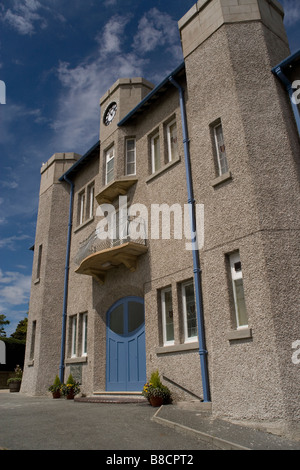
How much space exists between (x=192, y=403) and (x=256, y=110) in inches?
266

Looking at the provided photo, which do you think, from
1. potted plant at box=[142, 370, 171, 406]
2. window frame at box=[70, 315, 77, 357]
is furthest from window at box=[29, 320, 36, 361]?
potted plant at box=[142, 370, 171, 406]

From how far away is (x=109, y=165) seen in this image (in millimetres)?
14312

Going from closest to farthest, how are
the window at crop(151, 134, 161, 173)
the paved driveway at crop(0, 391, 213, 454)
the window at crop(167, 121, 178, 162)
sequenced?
the paved driveway at crop(0, 391, 213, 454)
the window at crop(167, 121, 178, 162)
the window at crop(151, 134, 161, 173)

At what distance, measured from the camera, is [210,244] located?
8227 mm

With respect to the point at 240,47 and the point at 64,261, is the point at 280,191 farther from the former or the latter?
the point at 64,261

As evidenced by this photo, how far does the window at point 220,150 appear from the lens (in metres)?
8.93

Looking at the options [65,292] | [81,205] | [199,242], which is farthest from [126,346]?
[81,205]

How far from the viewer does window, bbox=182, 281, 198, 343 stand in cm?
951

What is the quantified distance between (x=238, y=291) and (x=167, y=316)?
327 cm

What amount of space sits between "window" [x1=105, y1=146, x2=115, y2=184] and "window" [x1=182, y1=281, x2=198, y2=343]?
231 inches

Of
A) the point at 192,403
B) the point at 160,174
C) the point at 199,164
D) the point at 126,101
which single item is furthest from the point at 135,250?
the point at 126,101

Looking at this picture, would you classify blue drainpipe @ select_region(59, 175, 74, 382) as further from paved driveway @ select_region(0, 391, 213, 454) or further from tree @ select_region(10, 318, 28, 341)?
tree @ select_region(10, 318, 28, 341)

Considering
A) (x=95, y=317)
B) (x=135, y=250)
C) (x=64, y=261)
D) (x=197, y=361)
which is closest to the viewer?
(x=197, y=361)

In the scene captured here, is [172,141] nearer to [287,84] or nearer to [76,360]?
[287,84]
